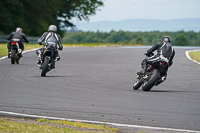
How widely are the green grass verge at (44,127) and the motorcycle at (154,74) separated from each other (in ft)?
15.4

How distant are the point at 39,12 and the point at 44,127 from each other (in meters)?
63.8

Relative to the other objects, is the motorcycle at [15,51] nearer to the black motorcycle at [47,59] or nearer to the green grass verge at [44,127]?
the black motorcycle at [47,59]

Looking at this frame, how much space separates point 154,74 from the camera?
12.1 m

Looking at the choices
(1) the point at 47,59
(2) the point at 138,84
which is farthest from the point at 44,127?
(1) the point at 47,59

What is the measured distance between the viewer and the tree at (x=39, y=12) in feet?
205

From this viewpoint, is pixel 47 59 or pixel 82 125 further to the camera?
pixel 47 59

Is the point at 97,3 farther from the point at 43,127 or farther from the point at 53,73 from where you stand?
the point at 43,127

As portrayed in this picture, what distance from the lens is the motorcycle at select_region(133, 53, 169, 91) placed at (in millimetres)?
12109

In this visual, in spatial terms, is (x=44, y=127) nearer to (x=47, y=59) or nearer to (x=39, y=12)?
(x=47, y=59)

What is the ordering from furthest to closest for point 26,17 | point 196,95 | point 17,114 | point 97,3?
point 97,3 → point 26,17 → point 196,95 → point 17,114

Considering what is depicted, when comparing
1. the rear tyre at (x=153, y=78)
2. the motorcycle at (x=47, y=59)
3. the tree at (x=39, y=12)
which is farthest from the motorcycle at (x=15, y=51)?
the tree at (x=39, y=12)

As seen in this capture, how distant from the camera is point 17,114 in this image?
849 cm

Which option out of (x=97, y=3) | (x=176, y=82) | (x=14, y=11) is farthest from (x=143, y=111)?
(x=97, y=3)

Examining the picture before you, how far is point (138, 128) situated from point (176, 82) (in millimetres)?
7806
